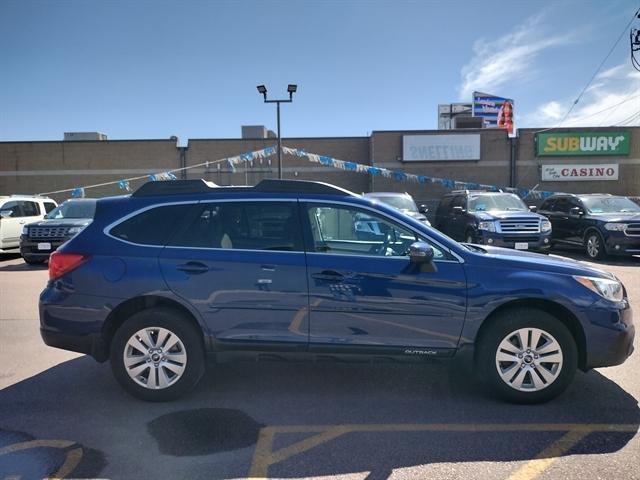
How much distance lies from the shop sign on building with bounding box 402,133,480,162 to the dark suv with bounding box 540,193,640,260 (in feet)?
34.7

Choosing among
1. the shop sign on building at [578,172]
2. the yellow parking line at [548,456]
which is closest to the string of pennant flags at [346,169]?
the shop sign on building at [578,172]

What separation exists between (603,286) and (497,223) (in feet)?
26.6

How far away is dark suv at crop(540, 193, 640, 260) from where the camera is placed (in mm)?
11977

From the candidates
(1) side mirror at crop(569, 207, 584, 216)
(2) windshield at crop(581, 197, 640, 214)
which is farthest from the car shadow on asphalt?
(2) windshield at crop(581, 197, 640, 214)

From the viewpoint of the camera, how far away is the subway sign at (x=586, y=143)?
1001 inches

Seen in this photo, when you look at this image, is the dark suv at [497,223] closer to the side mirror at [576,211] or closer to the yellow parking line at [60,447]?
the side mirror at [576,211]

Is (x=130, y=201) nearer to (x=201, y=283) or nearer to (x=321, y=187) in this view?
(x=201, y=283)

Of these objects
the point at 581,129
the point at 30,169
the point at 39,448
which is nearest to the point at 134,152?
the point at 30,169

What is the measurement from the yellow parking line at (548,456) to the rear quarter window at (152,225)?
10.1ft

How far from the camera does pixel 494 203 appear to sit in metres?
13.2

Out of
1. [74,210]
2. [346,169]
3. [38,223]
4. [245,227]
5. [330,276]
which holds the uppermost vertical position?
[346,169]

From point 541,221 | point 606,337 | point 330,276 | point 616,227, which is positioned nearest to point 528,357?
point 606,337

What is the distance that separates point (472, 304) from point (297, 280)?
138cm

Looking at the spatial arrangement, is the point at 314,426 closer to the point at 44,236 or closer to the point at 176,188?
the point at 176,188
